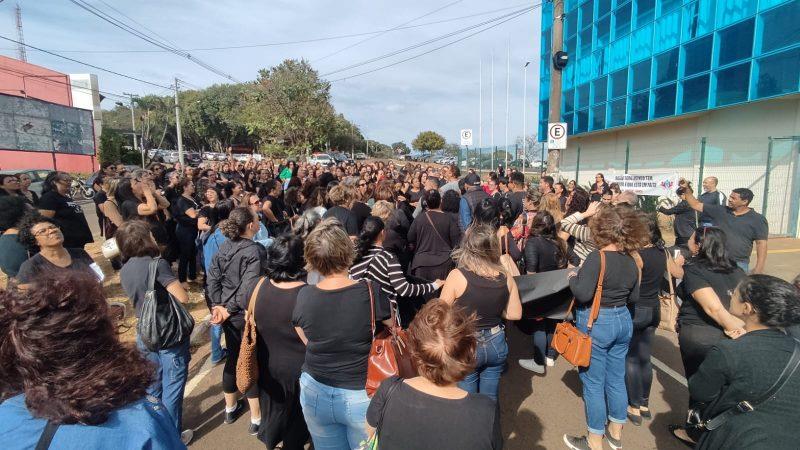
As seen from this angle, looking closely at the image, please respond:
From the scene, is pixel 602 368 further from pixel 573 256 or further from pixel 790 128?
pixel 790 128

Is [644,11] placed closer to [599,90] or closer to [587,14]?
[599,90]

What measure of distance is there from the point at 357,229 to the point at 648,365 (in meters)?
3.34

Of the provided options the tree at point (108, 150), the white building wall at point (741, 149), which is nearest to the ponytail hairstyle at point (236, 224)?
the white building wall at point (741, 149)

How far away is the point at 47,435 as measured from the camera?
1107 mm

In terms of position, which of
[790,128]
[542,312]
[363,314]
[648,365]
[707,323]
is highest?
[790,128]

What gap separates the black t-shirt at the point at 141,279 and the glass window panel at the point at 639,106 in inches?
721

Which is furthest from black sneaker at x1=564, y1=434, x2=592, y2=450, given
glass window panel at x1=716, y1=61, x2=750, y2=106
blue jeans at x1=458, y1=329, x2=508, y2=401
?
glass window panel at x1=716, y1=61, x2=750, y2=106

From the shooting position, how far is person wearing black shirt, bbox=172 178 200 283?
6570mm

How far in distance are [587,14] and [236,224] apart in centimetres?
2256

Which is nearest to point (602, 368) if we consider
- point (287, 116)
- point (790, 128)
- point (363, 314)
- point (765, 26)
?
point (363, 314)

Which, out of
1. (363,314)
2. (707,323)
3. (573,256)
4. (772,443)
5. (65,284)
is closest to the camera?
(65,284)

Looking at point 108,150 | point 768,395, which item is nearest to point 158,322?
point 768,395

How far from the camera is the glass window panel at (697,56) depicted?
1384cm

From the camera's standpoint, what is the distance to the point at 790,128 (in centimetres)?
1171
